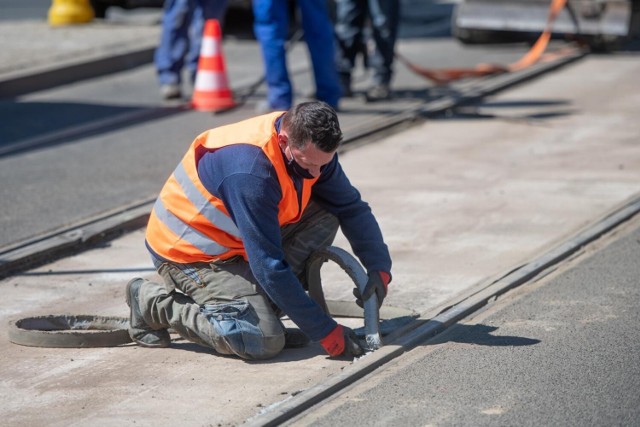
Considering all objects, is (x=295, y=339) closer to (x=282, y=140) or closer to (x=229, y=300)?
(x=229, y=300)

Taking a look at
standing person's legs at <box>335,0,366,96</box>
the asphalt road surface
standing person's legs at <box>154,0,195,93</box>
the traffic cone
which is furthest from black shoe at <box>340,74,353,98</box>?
the asphalt road surface

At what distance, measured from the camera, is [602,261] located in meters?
6.14

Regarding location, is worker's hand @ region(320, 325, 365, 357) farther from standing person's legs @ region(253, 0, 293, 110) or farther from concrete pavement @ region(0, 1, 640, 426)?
standing person's legs @ region(253, 0, 293, 110)

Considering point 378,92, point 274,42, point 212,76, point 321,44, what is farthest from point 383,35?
point 212,76

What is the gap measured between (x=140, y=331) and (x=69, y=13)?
10897 millimetres

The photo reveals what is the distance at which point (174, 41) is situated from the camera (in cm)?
1115

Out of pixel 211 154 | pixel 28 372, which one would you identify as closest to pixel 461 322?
pixel 211 154

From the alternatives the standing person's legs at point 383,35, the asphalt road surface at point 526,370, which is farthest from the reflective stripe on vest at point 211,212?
the standing person's legs at point 383,35

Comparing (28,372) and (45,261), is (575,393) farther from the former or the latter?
(45,261)

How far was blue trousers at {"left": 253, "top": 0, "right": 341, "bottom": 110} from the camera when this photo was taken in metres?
9.87

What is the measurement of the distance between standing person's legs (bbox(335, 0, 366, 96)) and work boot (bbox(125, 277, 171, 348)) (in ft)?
20.5

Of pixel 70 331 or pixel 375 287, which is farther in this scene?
pixel 70 331

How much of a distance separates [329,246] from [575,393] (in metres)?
1.23

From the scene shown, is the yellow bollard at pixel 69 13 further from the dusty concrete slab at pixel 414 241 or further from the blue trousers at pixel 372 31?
the dusty concrete slab at pixel 414 241
